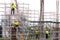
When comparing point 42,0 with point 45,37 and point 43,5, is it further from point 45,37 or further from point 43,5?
point 45,37

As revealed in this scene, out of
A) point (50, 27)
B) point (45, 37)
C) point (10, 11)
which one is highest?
point (10, 11)

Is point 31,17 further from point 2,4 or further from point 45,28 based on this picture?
point 2,4

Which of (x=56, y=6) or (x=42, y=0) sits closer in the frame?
(x=56, y=6)

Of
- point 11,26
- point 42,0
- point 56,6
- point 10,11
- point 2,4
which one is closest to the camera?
point 11,26

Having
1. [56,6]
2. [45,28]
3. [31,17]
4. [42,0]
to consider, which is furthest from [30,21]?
[42,0]

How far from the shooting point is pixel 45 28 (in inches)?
145

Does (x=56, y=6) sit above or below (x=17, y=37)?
above

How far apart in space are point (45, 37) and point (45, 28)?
0.19 metres

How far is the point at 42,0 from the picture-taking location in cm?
485

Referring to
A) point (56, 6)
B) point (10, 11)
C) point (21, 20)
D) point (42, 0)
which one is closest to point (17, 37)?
point (21, 20)

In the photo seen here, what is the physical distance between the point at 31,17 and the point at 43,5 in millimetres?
1197

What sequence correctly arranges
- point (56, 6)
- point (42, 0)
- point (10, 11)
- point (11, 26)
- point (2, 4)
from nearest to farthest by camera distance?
1. point (11, 26)
2. point (2, 4)
3. point (10, 11)
4. point (56, 6)
5. point (42, 0)

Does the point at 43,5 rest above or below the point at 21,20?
above

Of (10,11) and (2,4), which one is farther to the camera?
(10,11)
